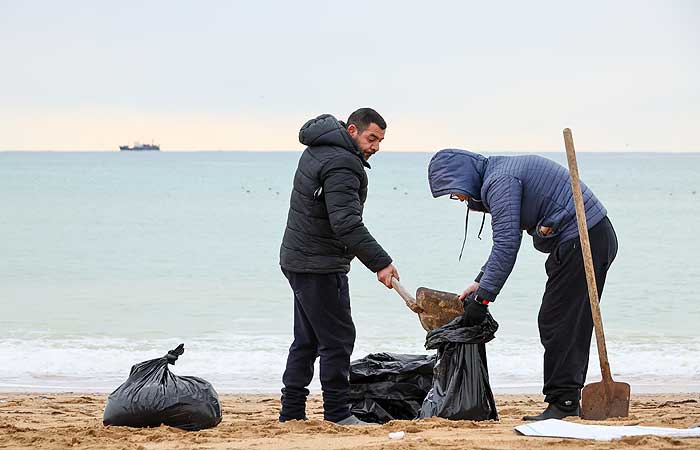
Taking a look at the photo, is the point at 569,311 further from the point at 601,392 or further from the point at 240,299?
the point at 240,299

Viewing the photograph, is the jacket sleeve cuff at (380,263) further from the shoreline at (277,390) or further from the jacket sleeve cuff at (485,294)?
the shoreline at (277,390)

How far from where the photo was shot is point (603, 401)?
5191mm

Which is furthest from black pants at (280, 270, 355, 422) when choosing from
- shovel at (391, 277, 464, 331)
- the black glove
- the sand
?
the black glove

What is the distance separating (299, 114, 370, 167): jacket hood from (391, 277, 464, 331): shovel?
0.73 meters

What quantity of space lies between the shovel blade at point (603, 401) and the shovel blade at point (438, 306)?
30.0 inches

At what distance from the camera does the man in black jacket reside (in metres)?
5.22

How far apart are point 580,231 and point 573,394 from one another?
2.89 ft

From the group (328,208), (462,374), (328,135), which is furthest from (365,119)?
(462,374)

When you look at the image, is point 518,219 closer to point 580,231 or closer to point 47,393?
point 580,231

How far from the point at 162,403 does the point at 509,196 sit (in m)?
2.02

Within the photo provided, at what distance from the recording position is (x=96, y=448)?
466 cm

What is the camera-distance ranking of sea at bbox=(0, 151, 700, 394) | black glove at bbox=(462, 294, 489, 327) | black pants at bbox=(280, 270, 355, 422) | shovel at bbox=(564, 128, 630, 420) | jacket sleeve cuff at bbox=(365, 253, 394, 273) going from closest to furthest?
shovel at bbox=(564, 128, 630, 420), black glove at bbox=(462, 294, 489, 327), jacket sleeve cuff at bbox=(365, 253, 394, 273), black pants at bbox=(280, 270, 355, 422), sea at bbox=(0, 151, 700, 394)

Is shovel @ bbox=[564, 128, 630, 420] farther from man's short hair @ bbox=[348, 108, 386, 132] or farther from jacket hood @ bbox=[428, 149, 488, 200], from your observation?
man's short hair @ bbox=[348, 108, 386, 132]

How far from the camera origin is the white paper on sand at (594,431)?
173 inches
